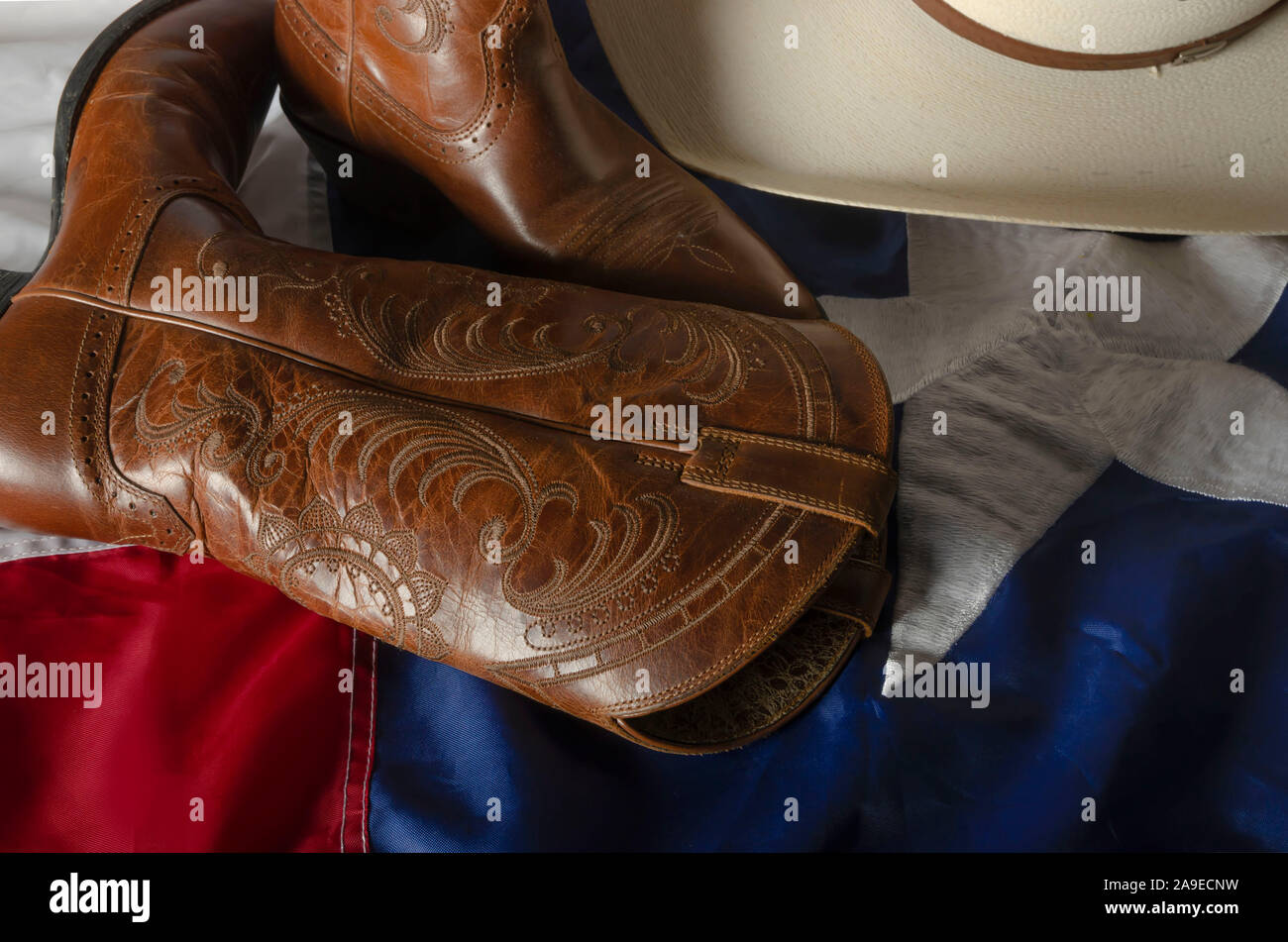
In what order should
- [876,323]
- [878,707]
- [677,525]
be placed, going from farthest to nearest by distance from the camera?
[876,323]
[878,707]
[677,525]

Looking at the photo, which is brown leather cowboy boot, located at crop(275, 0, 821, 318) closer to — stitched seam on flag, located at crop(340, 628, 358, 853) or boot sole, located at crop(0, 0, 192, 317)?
boot sole, located at crop(0, 0, 192, 317)

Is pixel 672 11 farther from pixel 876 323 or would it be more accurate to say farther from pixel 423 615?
pixel 423 615

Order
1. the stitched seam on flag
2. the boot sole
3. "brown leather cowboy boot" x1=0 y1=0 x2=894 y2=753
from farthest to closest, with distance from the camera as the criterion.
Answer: the boot sole < the stitched seam on flag < "brown leather cowboy boot" x1=0 y1=0 x2=894 y2=753

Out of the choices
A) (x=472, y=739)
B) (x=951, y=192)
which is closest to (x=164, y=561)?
(x=472, y=739)

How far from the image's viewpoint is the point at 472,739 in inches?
24.4

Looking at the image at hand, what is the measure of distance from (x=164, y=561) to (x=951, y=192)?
623 mm

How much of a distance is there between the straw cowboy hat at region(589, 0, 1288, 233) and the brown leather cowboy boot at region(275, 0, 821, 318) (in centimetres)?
10

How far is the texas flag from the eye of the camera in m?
0.59

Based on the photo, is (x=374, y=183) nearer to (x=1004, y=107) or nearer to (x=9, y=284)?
(x=9, y=284)

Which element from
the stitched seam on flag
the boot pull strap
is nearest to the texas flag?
the stitched seam on flag

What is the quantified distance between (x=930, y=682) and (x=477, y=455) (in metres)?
0.32

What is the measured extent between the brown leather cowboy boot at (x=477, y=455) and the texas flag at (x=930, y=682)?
67 millimetres

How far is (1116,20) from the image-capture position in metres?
0.64

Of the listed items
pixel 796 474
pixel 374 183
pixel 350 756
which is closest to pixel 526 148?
pixel 374 183
